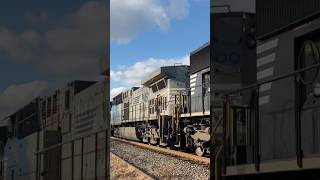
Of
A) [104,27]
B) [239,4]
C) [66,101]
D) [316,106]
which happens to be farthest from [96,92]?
[316,106]

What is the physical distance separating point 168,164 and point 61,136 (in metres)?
1.16

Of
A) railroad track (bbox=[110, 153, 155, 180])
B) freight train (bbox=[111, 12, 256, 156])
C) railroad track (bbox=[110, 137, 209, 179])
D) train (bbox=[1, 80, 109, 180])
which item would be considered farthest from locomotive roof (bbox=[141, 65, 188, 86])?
train (bbox=[1, 80, 109, 180])

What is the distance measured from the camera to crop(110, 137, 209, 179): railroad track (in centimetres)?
250

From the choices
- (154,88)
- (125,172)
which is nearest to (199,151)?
(125,172)

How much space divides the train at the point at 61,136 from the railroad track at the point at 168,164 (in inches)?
17.0

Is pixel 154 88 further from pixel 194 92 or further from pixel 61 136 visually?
pixel 61 136

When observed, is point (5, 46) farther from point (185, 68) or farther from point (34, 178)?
point (185, 68)

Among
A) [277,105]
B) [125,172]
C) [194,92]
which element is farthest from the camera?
[194,92]

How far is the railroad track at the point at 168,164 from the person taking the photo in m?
2.50

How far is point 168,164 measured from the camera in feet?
9.41

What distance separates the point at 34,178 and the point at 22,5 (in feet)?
2.36

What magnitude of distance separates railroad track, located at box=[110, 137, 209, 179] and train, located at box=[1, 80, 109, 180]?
433 mm

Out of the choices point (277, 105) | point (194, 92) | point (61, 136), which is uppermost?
point (194, 92)

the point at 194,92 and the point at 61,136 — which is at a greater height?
the point at 194,92
